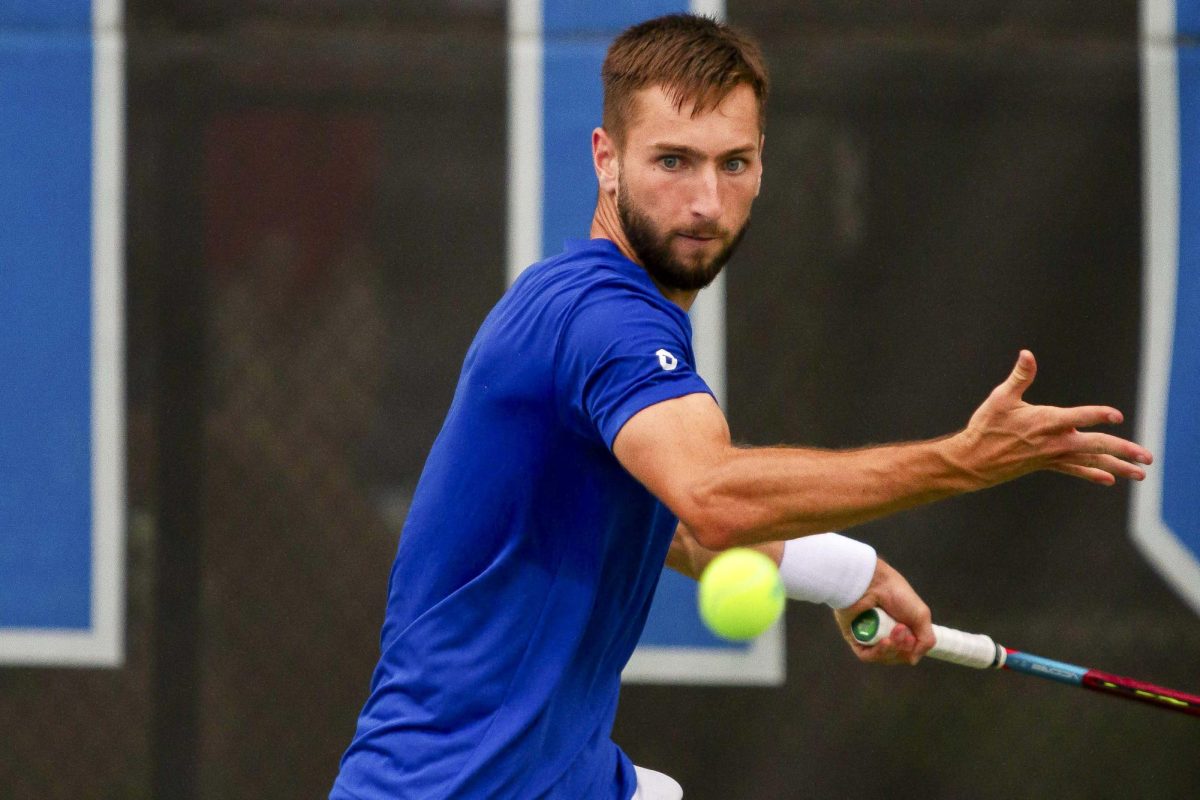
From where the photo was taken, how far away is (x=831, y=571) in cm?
243

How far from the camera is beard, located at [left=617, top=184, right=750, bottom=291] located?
6.82ft

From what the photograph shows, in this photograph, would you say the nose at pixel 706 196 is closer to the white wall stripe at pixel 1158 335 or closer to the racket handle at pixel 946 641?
the racket handle at pixel 946 641

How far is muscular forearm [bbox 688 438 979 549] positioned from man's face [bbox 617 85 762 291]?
15.7 inches

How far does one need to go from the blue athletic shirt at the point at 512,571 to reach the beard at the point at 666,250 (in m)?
0.05

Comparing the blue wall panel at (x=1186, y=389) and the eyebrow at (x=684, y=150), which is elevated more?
the eyebrow at (x=684, y=150)

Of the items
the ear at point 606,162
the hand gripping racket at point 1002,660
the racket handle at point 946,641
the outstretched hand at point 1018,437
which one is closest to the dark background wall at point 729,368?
the hand gripping racket at point 1002,660

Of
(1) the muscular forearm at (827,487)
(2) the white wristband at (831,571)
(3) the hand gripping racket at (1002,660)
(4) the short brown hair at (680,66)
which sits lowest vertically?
(3) the hand gripping racket at (1002,660)

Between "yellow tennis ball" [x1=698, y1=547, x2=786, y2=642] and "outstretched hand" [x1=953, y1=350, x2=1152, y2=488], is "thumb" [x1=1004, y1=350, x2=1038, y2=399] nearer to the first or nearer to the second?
"outstretched hand" [x1=953, y1=350, x2=1152, y2=488]

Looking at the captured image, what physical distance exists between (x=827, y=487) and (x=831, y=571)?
2.22 ft

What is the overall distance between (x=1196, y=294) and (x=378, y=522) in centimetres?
206

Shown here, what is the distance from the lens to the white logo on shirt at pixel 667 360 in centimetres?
180

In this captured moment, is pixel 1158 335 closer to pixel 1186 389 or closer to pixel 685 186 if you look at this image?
pixel 1186 389

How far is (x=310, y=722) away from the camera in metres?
3.57

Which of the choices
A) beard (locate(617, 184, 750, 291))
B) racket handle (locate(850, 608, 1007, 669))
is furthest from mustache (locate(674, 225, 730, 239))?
racket handle (locate(850, 608, 1007, 669))
